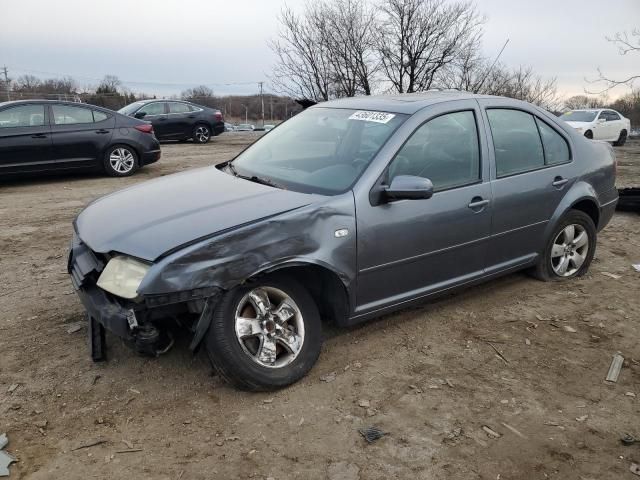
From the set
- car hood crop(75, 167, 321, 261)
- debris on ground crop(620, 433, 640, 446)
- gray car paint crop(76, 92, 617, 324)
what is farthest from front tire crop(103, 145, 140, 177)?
debris on ground crop(620, 433, 640, 446)

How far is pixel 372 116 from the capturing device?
392 centimetres

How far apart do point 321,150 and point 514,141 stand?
1.55 m

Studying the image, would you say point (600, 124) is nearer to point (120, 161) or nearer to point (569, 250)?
point (120, 161)

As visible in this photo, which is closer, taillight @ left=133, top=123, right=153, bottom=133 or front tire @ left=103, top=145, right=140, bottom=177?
front tire @ left=103, top=145, right=140, bottom=177

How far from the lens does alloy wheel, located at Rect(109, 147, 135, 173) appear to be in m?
10.3

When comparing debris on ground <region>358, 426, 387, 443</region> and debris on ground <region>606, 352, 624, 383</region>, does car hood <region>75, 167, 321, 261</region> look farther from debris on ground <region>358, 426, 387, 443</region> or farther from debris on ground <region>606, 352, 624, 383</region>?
debris on ground <region>606, 352, 624, 383</region>

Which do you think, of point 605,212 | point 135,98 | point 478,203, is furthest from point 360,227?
point 135,98

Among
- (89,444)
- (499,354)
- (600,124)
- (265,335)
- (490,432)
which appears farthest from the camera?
(600,124)

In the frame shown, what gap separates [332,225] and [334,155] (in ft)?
2.39

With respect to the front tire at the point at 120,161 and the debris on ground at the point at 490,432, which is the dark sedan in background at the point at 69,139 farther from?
the debris on ground at the point at 490,432

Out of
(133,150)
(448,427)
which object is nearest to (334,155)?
(448,427)

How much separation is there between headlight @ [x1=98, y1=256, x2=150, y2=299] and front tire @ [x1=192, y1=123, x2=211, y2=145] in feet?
52.2

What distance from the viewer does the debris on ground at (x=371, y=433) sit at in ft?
9.12

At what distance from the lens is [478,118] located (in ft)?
13.6
